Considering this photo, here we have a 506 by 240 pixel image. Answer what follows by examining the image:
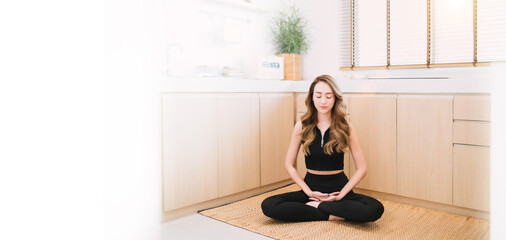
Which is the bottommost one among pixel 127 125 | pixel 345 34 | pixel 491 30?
pixel 127 125

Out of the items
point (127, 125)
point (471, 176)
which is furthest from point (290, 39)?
point (127, 125)

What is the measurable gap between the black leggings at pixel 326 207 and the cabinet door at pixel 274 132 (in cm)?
65

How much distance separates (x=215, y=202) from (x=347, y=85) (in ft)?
3.97

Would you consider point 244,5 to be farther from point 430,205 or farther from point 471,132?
point 430,205

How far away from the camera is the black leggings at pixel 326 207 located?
2.19m

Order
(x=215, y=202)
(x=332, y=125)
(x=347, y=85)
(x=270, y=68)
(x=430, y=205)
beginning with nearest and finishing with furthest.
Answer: (x=332, y=125) → (x=430, y=205) → (x=215, y=202) → (x=347, y=85) → (x=270, y=68)

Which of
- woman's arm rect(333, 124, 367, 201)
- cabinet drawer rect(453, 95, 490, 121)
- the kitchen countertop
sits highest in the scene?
the kitchen countertop

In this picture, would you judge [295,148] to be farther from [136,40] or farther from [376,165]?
[136,40]

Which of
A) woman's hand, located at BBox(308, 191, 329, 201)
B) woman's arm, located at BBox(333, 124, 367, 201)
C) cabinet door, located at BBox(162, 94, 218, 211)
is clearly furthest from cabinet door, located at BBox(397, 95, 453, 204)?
cabinet door, located at BBox(162, 94, 218, 211)

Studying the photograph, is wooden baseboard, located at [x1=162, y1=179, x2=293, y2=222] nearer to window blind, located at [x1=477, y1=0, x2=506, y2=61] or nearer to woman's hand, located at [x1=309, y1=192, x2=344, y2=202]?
woman's hand, located at [x1=309, y1=192, x2=344, y2=202]

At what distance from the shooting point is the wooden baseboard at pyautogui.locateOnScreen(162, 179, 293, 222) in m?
2.42

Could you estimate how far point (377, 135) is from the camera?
2754mm

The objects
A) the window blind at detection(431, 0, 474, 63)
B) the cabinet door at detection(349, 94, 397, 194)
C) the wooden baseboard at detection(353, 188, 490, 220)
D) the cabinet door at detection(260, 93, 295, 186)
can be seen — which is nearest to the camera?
the wooden baseboard at detection(353, 188, 490, 220)

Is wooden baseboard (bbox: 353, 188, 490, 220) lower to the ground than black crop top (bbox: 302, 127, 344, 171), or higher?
lower
